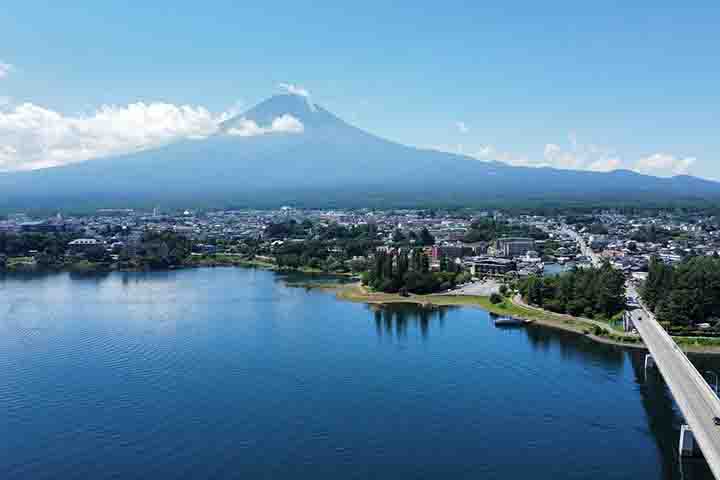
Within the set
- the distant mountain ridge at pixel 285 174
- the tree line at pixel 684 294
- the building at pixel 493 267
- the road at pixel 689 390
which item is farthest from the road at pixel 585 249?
the distant mountain ridge at pixel 285 174

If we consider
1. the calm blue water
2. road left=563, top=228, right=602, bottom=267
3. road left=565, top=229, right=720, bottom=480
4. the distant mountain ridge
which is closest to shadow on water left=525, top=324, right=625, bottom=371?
the calm blue water

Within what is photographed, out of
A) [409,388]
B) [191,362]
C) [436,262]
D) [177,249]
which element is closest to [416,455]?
[409,388]

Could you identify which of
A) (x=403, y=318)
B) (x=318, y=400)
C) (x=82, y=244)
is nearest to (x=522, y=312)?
(x=403, y=318)

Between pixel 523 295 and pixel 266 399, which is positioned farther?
pixel 523 295

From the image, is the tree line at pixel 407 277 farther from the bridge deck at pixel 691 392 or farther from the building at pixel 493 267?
the bridge deck at pixel 691 392

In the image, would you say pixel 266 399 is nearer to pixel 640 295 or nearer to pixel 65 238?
pixel 640 295
